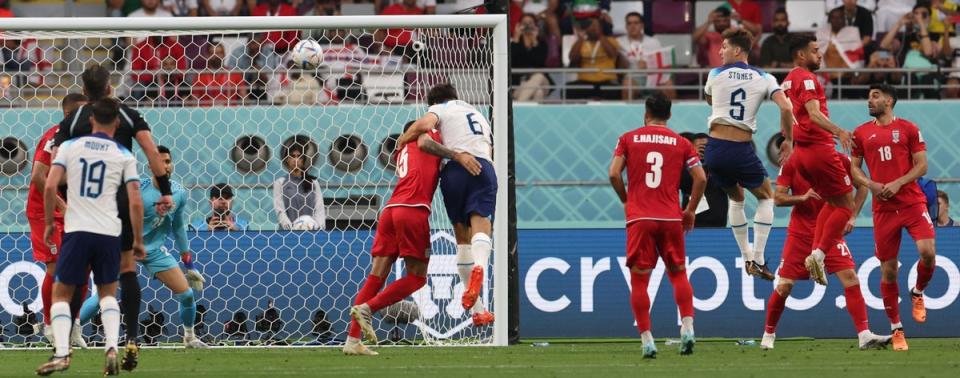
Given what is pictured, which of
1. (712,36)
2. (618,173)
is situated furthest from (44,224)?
(712,36)

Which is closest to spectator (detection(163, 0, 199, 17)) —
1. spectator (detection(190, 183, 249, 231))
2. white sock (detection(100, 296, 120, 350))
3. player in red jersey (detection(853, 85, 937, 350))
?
spectator (detection(190, 183, 249, 231))

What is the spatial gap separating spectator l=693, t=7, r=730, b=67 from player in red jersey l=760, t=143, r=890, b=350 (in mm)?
7233

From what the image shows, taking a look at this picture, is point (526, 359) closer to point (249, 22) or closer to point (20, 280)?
point (249, 22)

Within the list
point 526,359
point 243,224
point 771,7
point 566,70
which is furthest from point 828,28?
point 526,359

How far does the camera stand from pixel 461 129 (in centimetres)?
1124

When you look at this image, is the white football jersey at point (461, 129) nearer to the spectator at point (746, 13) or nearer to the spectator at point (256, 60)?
the spectator at point (256, 60)

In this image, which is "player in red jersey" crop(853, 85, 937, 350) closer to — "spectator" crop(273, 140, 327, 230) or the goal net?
the goal net

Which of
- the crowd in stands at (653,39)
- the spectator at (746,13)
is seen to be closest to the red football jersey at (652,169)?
the crowd in stands at (653,39)

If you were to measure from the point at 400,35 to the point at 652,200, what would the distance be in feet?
20.9

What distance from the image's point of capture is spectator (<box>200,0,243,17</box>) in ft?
64.0

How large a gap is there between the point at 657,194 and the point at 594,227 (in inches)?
147

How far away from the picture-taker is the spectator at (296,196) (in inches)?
559

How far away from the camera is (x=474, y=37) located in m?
14.0

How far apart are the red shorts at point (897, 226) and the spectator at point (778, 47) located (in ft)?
22.4
